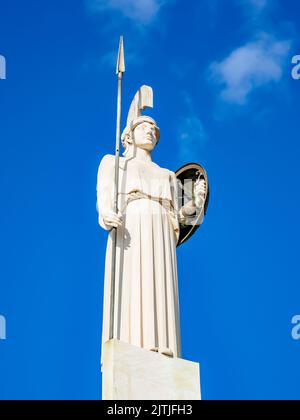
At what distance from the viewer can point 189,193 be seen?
15234 millimetres

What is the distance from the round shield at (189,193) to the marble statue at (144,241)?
0.11 meters

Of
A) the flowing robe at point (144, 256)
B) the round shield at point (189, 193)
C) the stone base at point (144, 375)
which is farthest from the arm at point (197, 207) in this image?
the stone base at point (144, 375)

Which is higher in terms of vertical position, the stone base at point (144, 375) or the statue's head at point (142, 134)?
the statue's head at point (142, 134)

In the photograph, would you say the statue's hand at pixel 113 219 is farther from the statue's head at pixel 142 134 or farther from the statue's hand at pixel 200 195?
the statue's head at pixel 142 134

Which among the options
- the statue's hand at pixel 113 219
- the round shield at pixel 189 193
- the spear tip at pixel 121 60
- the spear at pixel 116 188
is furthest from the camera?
the spear tip at pixel 121 60

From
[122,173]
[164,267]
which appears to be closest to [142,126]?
[122,173]

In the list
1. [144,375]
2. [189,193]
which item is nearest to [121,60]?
[189,193]

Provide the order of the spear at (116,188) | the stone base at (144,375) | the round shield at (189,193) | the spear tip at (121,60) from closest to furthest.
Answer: the stone base at (144,375), the spear at (116,188), the round shield at (189,193), the spear tip at (121,60)

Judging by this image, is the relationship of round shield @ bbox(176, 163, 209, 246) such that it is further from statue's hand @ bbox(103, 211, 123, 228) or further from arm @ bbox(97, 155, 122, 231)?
statue's hand @ bbox(103, 211, 123, 228)

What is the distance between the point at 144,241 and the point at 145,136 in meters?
2.72

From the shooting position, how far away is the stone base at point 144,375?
11.5 m

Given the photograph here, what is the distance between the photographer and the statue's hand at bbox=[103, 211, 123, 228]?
13211 millimetres

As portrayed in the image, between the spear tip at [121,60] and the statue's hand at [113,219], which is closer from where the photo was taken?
the statue's hand at [113,219]

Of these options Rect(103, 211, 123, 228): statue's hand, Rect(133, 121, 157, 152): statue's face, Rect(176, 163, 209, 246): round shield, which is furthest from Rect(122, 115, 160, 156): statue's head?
Rect(103, 211, 123, 228): statue's hand
